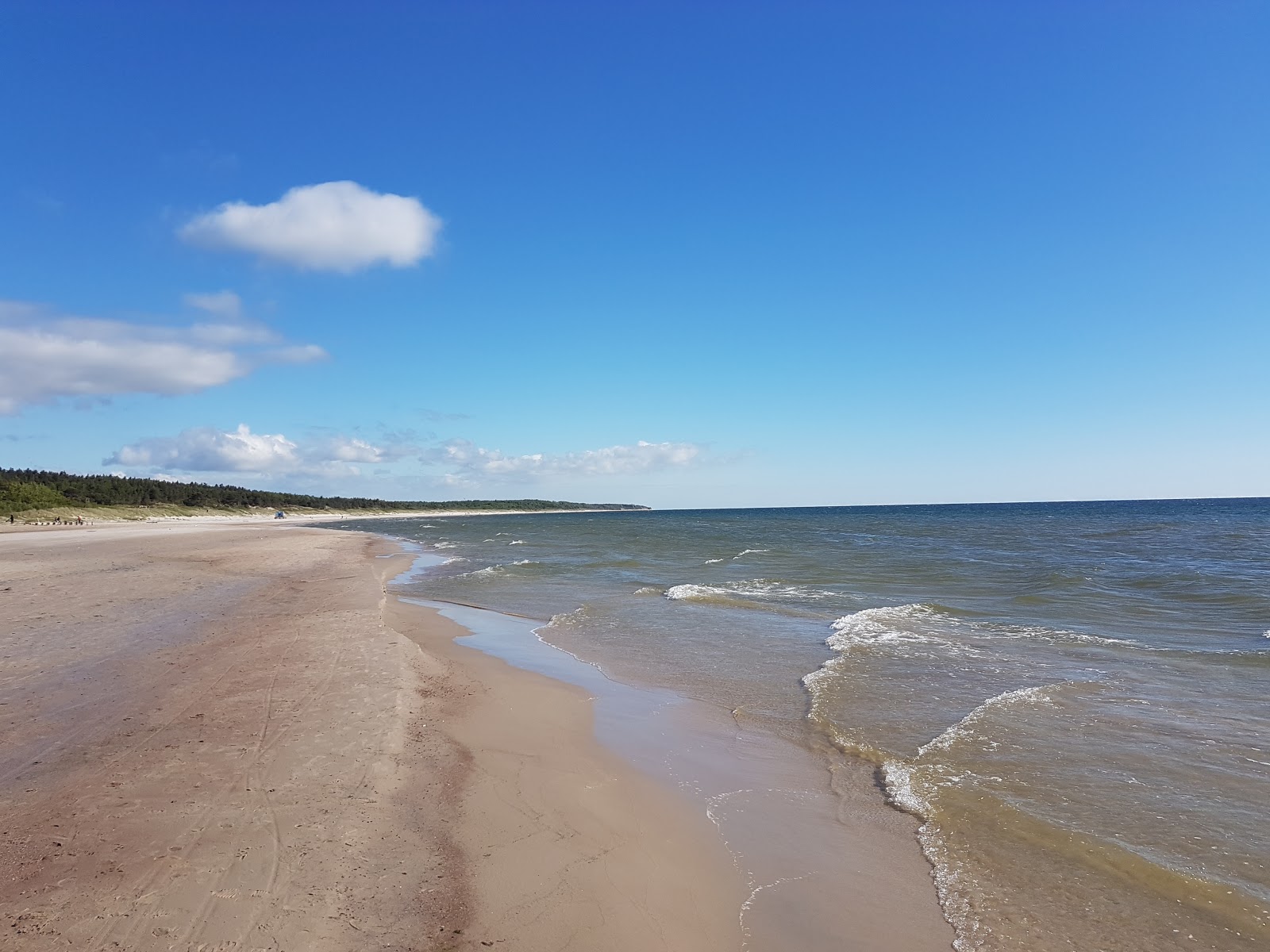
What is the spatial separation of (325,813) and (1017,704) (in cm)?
857

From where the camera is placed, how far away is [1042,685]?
399 inches

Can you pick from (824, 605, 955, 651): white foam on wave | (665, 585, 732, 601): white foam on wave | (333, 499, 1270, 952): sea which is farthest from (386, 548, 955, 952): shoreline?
(665, 585, 732, 601): white foam on wave

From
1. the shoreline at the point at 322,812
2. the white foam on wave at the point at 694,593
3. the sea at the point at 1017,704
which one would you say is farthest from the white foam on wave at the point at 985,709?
the white foam on wave at the point at 694,593

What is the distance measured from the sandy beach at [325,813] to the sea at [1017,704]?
1.40m

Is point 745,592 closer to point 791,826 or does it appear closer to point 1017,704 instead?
point 1017,704

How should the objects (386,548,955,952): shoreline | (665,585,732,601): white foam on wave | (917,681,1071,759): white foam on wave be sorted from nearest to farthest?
(386,548,955,952): shoreline < (917,681,1071,759): white foam on wave < (665,585,732,601): white foam on wave

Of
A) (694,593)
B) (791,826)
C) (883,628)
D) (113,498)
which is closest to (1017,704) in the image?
(791,826)

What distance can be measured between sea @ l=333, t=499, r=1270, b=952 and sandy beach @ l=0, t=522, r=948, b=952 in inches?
55.2

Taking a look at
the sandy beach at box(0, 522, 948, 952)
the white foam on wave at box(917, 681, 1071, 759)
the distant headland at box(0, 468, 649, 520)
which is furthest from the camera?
the distant headland at box(0, 468, 649, 520)

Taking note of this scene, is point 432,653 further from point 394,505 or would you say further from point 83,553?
point 394,505

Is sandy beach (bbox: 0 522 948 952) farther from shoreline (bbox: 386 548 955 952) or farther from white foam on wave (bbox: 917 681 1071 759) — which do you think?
white foam on wave (bbox: 917 681 1071 759)

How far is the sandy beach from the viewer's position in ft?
13.6

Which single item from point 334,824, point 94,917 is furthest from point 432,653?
point 94,917

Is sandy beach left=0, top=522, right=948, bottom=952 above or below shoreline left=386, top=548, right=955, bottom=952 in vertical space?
above
